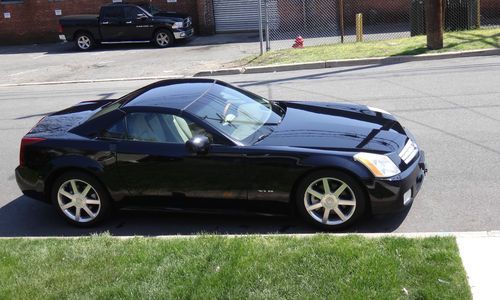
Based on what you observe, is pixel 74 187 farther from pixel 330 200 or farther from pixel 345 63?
pixel 345 63

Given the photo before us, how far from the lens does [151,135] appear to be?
6090 mm

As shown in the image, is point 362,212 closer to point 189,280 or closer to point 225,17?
point 189,280

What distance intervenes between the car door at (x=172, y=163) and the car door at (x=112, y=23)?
1895 centimetres

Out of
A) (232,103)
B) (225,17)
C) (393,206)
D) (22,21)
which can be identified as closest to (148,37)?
(225,17)

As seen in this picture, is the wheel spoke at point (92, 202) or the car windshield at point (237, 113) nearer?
the car windshield at point (237, 113)

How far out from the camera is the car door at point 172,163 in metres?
5.75

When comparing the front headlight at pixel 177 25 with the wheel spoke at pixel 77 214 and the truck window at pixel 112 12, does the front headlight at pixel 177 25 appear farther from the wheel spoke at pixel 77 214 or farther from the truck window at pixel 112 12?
the wheel spoke at pixel 77 214

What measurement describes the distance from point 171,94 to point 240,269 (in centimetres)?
261

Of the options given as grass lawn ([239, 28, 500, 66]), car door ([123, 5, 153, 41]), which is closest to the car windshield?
grass lawn ([239, 28, 500, 66])

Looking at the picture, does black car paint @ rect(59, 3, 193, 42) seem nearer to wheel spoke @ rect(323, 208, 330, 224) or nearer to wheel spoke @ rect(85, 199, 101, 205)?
wheel spoke @ rect(85, 199, 101, 205)

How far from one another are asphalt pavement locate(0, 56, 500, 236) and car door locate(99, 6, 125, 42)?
847cm

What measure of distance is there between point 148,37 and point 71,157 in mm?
18361

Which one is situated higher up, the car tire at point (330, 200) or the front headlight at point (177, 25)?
the front headlight at point (177, 25)

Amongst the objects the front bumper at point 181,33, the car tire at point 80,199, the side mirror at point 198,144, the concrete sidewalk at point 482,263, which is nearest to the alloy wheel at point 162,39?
the front bumper at point 181,33
